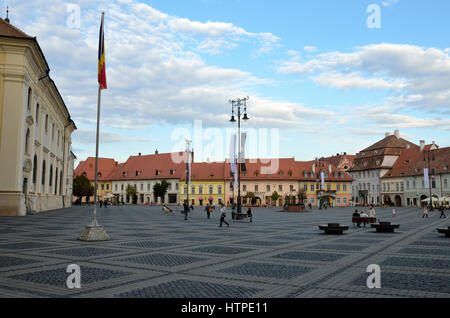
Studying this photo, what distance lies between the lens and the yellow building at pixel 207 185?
302 ft

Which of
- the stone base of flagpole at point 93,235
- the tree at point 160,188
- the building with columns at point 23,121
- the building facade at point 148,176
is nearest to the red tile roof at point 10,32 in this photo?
the building with columns at point 23,121

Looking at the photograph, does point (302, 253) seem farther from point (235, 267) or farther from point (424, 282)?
point (424, 282)

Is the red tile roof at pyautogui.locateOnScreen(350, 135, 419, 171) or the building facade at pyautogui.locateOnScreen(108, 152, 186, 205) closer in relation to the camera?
the building facade at pyautogui.locateOnScreen(108, 152, 186, 205)

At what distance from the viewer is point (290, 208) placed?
2183 inches

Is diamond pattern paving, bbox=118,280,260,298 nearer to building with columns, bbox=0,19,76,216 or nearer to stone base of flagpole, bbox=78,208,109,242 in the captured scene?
stone base of flagpole, bbox=78,208,109,242

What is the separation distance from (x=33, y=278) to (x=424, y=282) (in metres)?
8.27

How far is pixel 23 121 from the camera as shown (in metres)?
31.9

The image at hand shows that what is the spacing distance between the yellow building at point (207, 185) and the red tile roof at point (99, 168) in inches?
1040

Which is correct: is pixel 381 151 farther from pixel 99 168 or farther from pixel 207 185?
pixel 99 168

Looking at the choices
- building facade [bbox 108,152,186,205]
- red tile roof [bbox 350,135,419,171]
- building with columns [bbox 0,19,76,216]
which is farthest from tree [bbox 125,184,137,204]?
red tile roof [bbox 350,135,419,171]

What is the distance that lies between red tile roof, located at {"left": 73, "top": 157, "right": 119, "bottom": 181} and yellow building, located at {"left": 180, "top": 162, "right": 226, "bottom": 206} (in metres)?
26.4

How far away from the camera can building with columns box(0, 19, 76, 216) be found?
Answer: 3064 centimetres

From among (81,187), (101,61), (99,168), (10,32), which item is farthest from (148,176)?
(101,61)
